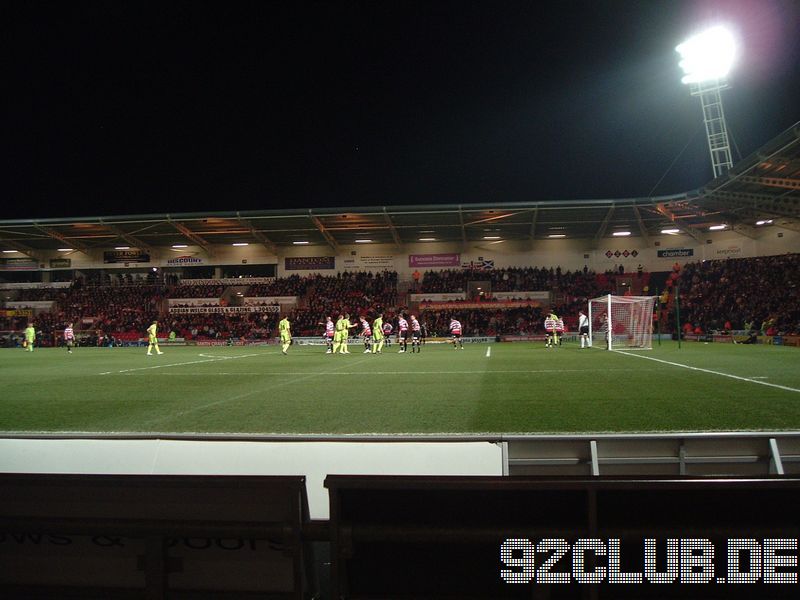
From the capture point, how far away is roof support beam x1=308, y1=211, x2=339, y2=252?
4114 cm

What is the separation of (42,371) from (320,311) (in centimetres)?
2654

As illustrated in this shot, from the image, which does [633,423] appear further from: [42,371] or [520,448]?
[42,371]

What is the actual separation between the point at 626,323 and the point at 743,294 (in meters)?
11.4

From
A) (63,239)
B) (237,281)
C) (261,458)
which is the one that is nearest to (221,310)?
(237,281)

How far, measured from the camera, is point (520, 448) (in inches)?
180

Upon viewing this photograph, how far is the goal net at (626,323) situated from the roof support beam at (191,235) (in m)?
31.6

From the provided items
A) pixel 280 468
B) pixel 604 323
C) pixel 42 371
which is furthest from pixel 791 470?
pixel 604 323

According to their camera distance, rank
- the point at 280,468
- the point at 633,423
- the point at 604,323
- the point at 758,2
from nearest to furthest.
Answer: the point at 280,468 < the point at 633,423 < the point at 758,2 < the point at 604,323

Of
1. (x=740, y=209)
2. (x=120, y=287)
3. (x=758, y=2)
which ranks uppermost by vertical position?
(x=758, y=2)

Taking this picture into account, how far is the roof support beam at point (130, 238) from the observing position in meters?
43.4

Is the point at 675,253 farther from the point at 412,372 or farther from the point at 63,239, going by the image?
the point at 63,239

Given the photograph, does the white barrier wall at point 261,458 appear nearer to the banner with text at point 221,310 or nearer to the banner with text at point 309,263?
the banner with text at point 221,310

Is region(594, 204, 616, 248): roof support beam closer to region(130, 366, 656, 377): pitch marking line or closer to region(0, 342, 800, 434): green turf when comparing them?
region(0, 342, 800, 434): green turf

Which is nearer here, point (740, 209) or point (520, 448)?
point (520, 448)
